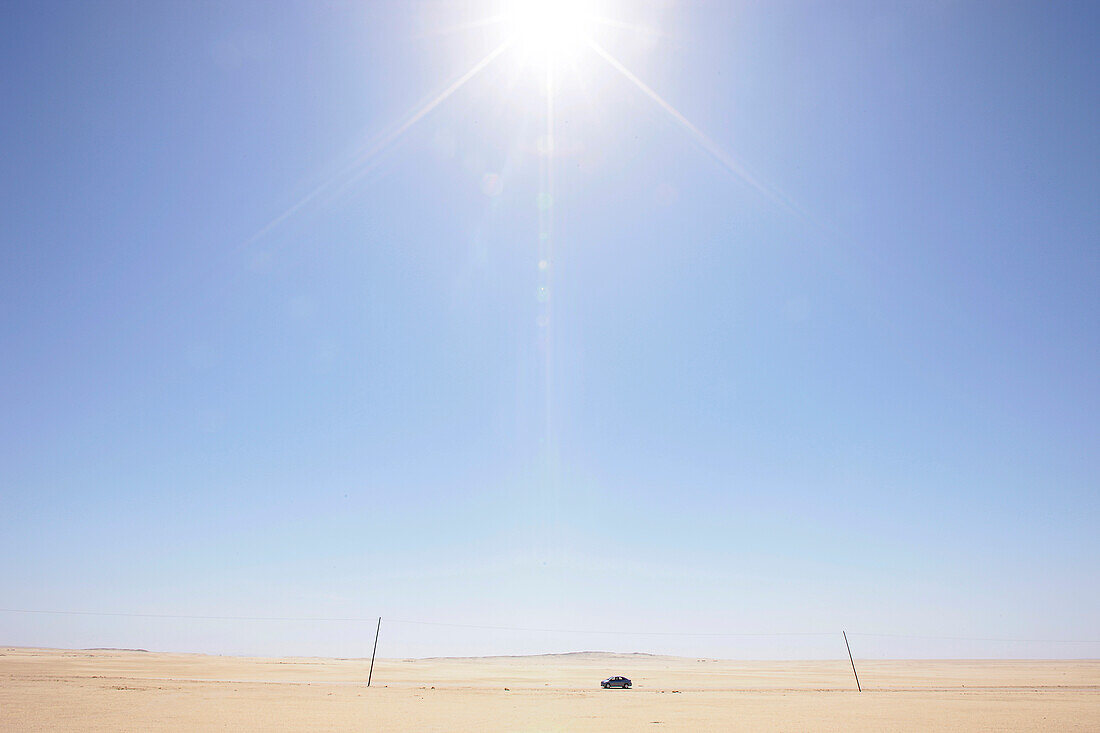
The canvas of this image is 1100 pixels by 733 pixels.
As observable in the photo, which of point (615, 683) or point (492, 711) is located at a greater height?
point (615, 683)

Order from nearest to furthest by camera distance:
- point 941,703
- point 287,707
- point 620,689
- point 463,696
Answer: point 287,707
point 941,703
point 463,696
point 620,689

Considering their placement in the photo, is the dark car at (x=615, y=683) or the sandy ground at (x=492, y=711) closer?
the sandy ground at (x=492, y=711)

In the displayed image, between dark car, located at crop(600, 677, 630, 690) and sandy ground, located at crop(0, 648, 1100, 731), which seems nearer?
sandy ground, located at crop(0, 648, 1100, 731)

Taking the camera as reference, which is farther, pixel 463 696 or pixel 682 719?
pixel 463 696

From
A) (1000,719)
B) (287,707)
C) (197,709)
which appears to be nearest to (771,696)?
(1000,719)

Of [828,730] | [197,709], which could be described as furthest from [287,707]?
[828,730]

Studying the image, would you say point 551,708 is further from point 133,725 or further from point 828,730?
point 133,725

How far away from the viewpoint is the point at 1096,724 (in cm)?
3628

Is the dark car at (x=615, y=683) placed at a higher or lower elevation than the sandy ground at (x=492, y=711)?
higher

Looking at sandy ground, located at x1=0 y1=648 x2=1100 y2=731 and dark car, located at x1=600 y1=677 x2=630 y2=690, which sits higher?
dark car, located at x1=600 y1=677 x2=630 y2=690

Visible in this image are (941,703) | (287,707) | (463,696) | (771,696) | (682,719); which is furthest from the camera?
(771,696)

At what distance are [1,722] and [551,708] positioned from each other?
31.6 m

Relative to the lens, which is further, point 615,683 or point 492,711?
point 615,683

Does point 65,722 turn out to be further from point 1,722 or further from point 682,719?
point 682,719
